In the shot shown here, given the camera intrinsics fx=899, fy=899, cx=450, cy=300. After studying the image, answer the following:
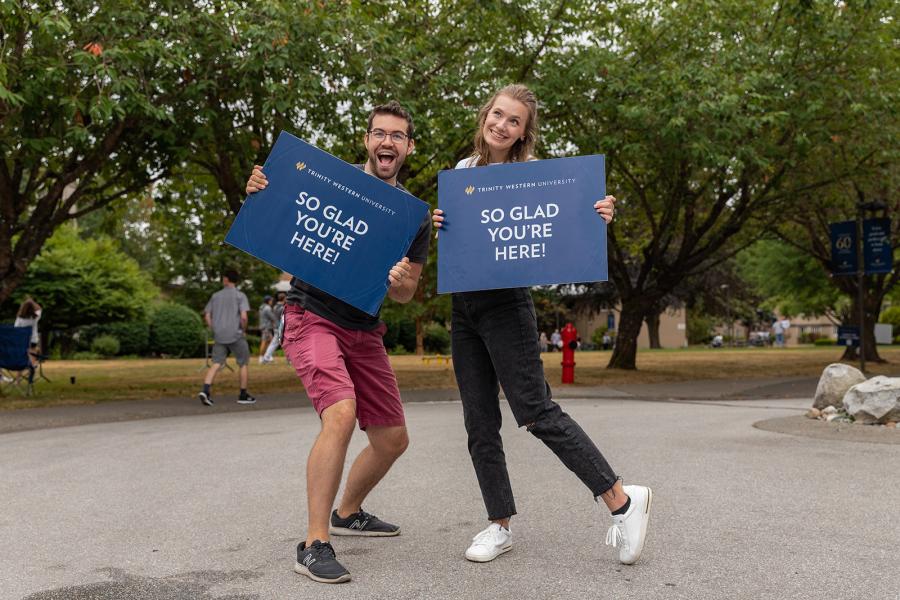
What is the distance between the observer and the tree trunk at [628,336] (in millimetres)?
22828

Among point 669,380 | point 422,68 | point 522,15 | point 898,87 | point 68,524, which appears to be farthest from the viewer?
point 669,380

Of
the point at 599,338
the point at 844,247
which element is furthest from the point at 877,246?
the point at 599,338

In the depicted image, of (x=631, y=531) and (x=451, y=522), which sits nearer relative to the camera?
(x=631, y=531)

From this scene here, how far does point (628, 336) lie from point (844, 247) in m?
6.17

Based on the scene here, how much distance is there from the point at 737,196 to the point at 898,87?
20.0 feet

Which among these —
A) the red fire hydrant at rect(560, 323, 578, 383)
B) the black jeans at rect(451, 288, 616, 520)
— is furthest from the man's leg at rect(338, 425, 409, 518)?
the red fire hydrant at rect(560, 323, 578, 383)

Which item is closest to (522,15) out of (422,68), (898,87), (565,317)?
(422,68)

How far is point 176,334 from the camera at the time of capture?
128 feet

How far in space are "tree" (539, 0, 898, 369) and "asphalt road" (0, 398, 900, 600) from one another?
7297 mm

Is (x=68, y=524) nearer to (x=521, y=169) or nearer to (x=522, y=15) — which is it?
(x=521, y=169)

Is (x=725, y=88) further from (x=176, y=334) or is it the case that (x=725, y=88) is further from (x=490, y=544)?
(x=176, y=334)

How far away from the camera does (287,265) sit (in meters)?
4.17

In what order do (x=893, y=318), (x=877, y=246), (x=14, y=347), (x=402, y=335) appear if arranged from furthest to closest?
(x=893, y=318), (x=402, y=335), (x=877, y=246), (x=14, y=347)

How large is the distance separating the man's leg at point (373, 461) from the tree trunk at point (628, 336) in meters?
18.6
